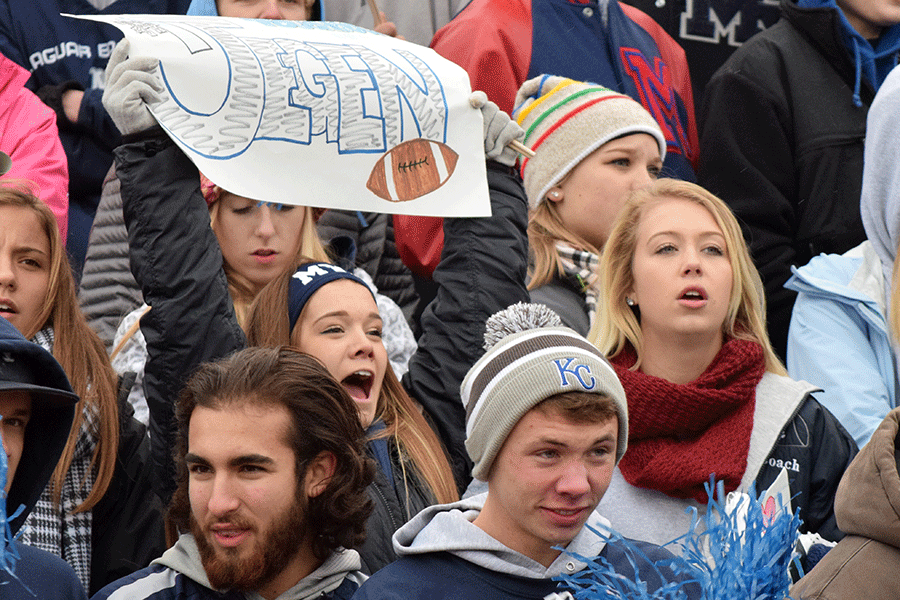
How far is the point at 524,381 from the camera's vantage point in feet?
9.09

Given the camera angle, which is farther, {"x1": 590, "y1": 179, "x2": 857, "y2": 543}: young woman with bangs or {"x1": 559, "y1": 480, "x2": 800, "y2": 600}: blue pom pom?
{"x1": 590, "y1": 179, "x2": 857, "y2": 543}: young woman with bangs

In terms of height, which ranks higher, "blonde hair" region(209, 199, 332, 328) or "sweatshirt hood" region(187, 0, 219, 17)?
"sweatshirt hood" region(187, 0, 219, 17)

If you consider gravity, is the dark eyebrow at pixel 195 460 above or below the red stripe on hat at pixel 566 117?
below

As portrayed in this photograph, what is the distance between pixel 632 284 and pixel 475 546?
138 centimetres

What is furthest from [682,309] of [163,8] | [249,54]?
[163,8]

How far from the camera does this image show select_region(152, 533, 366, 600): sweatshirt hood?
2688mm

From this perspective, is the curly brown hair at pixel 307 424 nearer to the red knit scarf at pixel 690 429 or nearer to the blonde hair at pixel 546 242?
the red knit scarf at pixel 690 429

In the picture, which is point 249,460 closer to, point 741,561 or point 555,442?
point 555,442

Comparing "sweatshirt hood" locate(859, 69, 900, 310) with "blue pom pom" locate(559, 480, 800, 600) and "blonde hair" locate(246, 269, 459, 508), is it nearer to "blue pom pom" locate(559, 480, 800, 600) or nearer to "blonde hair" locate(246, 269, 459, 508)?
"blonde hair" locate(246, 269, 459, 508)

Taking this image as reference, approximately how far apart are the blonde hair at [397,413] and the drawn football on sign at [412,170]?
410mm

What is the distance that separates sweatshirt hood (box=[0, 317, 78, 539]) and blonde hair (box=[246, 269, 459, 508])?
2.90 feet

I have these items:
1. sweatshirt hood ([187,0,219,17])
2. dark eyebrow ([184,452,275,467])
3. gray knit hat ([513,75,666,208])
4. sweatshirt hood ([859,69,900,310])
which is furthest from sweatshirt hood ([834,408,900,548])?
sweatshirt hood ([187,0,219,17])

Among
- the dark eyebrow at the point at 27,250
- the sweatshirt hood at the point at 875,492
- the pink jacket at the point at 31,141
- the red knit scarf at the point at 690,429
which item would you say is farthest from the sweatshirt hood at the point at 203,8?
the sweatshirt hood at the point at 875,492

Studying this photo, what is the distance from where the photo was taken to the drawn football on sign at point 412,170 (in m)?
3.46
